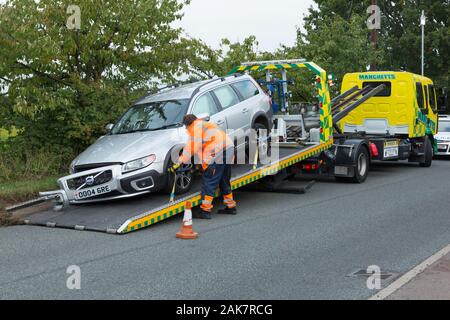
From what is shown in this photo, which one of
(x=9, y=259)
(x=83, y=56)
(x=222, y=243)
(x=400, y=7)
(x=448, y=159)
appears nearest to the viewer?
(x=9, y=259)

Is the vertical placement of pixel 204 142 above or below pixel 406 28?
below

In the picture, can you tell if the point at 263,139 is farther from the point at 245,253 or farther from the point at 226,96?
the point at 245,253

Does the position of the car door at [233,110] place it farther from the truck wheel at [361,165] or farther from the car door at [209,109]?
the truck wheel at [361,165]

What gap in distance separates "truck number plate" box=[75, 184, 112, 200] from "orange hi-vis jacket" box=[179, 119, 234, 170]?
1.33 metres

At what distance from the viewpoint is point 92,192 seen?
9.30m

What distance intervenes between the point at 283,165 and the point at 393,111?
557 centimetres

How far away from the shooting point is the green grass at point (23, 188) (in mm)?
10602

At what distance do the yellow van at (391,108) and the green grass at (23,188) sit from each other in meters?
8.23

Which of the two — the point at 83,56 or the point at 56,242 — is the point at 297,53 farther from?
the point at 56,242

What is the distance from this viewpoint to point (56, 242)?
788cm

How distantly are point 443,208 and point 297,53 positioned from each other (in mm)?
12304

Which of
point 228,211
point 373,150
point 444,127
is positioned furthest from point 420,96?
point 228,211

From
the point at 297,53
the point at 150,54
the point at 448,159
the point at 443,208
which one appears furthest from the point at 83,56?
the point at 448,159

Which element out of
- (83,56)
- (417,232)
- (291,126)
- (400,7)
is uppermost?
(400,7)
